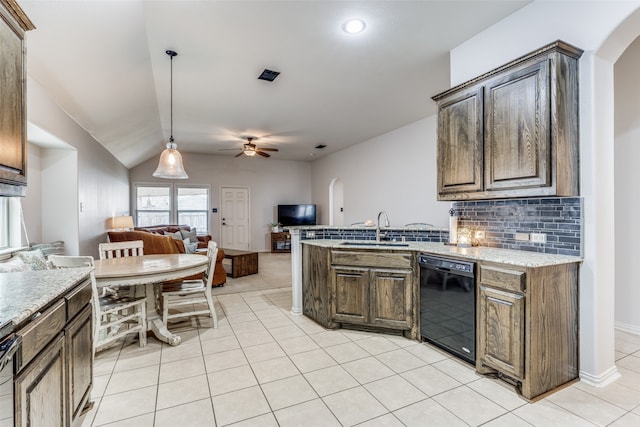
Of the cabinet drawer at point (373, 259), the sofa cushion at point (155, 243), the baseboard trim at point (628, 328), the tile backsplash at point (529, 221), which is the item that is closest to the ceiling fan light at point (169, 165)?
the sofa cushion at point (155, 243)

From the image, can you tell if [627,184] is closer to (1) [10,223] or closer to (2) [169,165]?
(2) [169,165]

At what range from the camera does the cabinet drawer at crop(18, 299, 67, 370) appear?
3.62 feet

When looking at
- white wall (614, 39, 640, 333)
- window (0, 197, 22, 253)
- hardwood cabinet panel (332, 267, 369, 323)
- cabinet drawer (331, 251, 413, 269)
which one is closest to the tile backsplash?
cabinet drawer (331, 251, 413, 269)

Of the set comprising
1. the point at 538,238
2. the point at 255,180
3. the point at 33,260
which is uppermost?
the point at 255,180

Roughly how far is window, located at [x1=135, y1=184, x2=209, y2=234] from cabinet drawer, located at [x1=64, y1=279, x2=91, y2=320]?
7.05 meters

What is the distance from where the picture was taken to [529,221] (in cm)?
254

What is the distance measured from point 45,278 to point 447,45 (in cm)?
365

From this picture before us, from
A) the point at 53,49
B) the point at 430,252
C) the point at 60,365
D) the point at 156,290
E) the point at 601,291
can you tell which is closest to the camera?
the point at 60,365

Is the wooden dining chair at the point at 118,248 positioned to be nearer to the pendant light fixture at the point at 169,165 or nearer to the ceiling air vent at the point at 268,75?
the pendant light fixture at the point at 169,165

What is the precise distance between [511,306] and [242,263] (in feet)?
15.4

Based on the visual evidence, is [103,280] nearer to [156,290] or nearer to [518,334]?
[156,290]

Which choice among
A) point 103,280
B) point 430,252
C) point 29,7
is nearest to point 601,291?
point 430,252

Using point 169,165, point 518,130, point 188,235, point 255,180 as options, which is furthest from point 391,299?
point 255,180

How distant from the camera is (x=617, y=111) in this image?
307 cm
